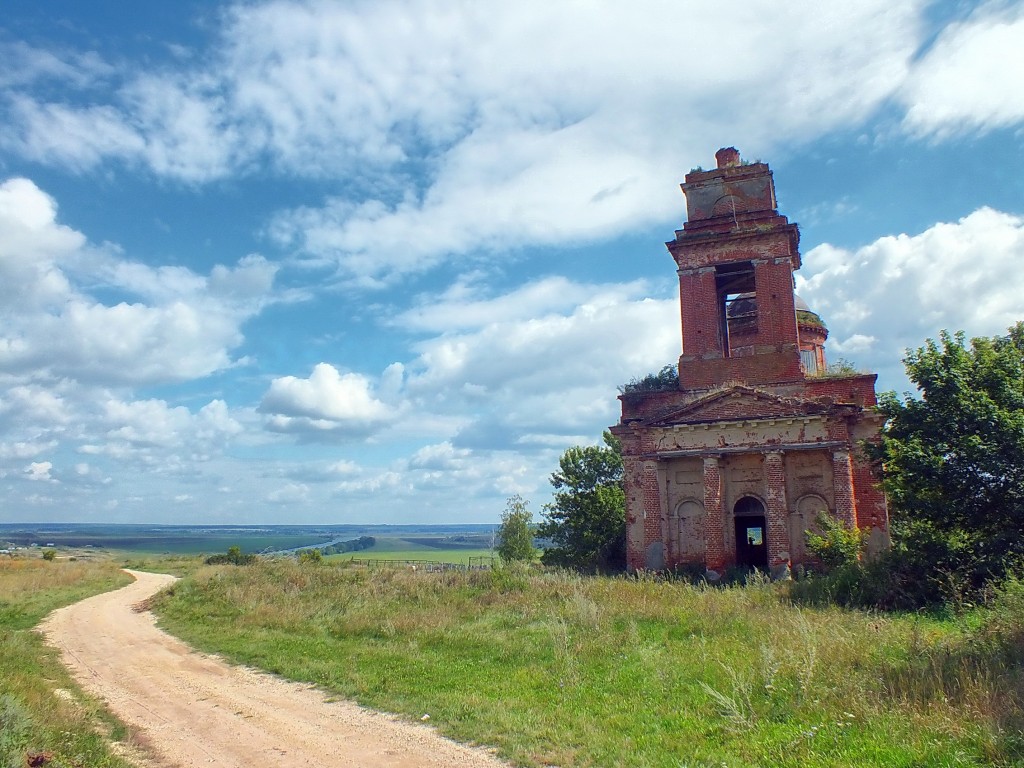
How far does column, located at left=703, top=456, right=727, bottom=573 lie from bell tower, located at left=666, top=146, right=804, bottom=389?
10.1 feet

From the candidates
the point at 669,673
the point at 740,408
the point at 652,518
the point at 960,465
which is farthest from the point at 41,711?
the point at 740,408

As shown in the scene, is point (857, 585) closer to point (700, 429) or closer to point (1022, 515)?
point (1022, 515)

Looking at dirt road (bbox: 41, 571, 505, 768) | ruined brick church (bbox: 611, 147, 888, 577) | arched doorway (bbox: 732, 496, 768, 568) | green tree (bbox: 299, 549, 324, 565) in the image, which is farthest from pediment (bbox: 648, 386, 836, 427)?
green tree (bbox: 299, 549, 324, 565)

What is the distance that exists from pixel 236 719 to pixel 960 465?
1377 cm

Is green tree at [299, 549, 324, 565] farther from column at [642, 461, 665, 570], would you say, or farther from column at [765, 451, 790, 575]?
column at [765, 451, 790, 575]

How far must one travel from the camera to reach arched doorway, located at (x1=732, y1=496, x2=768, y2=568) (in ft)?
72.7

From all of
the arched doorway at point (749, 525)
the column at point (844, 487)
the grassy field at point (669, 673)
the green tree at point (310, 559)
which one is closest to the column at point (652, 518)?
the arched doorway at point (749, 525)

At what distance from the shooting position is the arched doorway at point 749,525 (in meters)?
22.2

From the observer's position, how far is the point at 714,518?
21.4 meters

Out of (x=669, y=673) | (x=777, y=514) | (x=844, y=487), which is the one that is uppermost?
(x=844, y=487)

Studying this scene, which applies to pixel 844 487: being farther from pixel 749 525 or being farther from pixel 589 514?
pixel 589 514

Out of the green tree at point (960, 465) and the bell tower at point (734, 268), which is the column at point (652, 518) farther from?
the green tree at point (960, 465)

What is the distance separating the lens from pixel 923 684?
294 inches

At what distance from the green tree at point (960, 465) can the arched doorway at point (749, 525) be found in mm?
7022
